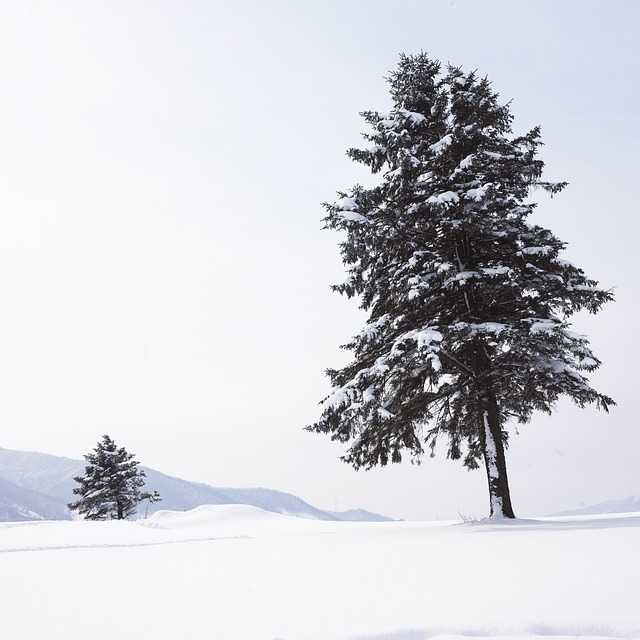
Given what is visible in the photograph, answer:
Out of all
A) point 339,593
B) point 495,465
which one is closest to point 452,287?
point 495,465

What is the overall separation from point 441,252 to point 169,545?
34.1 feet

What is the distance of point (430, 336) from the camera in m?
11.5

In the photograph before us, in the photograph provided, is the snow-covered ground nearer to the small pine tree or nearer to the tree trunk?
the tree trunk

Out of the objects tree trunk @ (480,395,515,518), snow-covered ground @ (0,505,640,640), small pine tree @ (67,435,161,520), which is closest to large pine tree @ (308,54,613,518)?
tree trunk @ (480,395,515,518)

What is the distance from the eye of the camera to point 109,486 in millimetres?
35312

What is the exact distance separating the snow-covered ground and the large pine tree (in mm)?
5763

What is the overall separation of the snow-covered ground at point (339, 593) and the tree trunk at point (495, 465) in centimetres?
537

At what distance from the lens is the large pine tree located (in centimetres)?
1252

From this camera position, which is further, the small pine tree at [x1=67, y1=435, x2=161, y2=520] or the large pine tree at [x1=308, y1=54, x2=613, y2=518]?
the small pine tree at [x1=67, y1=435, x2=161, y2=520]

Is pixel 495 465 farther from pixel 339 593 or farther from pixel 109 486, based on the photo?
pixel 109 486

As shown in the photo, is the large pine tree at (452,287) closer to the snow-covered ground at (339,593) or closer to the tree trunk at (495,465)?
the tree trunk at (495,465)

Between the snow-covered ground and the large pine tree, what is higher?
the large pine tree

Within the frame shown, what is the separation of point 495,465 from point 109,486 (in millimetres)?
30862

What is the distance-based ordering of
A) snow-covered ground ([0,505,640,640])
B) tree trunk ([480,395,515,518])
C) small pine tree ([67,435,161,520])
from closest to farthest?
snow-covered ground ([0,505,640,640]) < tree trunk ([480,395,515,518]) < small pine tree ([67,435,161,520])
